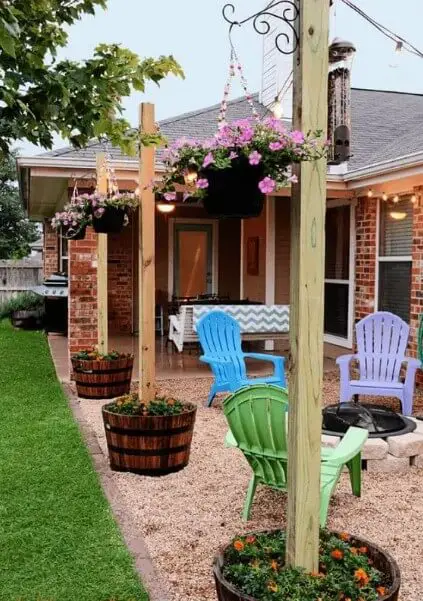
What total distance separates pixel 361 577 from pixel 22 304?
13331 millimetres

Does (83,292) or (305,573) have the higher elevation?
(83,292)

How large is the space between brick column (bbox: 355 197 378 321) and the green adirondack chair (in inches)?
195

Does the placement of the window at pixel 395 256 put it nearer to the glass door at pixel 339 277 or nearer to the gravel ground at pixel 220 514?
the glass door at pixel 339 277

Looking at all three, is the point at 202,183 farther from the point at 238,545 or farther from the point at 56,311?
the point at 56,311

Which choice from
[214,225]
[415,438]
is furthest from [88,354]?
[214,225]

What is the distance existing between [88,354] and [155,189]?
13.3 ft

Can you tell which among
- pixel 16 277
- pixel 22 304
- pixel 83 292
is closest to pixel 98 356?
pixel 83 292

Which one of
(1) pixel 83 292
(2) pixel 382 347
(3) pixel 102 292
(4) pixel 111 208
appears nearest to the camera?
(4) pixel 111 208

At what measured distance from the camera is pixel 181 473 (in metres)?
4.27

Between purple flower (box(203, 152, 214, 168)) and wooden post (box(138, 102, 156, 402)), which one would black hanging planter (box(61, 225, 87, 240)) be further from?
purple flower (box(203, 152, 214, 168))

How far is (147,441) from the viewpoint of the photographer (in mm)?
4125

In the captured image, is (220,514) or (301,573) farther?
(220,514)

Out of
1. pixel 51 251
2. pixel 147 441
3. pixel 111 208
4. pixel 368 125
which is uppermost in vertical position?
pixel 368 125

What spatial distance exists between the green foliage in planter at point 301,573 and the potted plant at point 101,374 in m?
3.99
